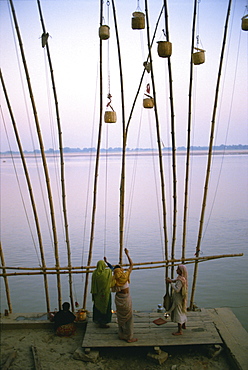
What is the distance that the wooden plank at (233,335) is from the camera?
3.57 meters

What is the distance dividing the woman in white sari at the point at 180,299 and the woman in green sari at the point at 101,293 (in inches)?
28.5

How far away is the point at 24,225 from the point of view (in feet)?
34.6

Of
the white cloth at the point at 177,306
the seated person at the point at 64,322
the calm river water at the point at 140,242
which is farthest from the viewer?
the calm river water at the point at 140,242

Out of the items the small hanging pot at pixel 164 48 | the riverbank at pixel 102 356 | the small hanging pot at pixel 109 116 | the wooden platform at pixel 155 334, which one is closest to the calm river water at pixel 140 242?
the wooden platform at pixel 155 334

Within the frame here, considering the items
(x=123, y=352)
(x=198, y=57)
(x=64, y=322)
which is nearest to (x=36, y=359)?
(x=64, y=322)

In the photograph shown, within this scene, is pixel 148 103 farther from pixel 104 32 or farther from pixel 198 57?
pixel 104 32

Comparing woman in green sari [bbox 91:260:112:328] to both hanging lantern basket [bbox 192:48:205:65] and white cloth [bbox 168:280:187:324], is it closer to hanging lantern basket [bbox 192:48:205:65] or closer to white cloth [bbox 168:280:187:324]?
white cloth [bbox 168:280:187:324]

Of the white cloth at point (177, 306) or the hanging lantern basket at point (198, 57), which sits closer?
the white cloth at point (177, 306)

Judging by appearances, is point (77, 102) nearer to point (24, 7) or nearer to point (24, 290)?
point (24, 7)

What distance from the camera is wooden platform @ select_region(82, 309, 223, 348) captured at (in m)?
3.72

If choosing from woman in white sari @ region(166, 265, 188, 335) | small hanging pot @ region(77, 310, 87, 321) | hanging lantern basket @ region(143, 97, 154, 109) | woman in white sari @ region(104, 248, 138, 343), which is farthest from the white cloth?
hanging lantern basket @ region(143, 97, 154, 109)

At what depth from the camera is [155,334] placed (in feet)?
12.7

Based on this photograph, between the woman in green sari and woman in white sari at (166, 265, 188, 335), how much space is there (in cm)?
72

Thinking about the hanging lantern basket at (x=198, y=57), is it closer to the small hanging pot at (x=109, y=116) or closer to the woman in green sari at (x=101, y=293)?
the small hanging pot at (x=109, y=116)
